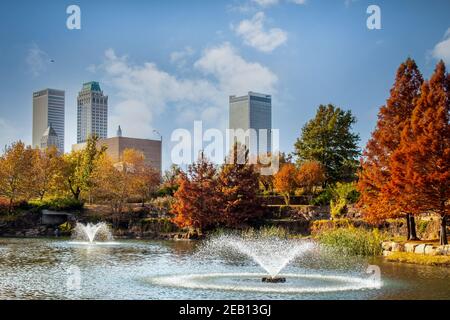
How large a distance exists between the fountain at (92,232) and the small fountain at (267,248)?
374 inches

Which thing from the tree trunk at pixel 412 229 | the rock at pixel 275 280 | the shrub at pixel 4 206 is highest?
the shrub at pixel 4 206

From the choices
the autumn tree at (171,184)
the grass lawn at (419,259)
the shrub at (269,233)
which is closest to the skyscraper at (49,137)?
the autumn tree at (171,184)

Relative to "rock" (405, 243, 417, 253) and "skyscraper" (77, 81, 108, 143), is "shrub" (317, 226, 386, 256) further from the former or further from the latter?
"skyscraper" (77, 81, 108, 143)

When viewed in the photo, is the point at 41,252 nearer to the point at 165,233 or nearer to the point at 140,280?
the point at 140,280

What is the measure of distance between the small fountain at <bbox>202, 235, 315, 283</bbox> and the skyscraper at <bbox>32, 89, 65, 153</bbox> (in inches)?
3403

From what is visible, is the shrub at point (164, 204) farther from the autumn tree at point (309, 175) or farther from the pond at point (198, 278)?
the pond at point (198, 278)

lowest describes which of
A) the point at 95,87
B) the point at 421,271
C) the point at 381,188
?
the point at 421,271

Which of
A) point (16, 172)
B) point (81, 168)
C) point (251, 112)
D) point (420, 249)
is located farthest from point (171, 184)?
point (251, 112)

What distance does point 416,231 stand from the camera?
114 feet

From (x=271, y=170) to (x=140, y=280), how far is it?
38.2 m

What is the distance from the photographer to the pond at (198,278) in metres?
17.8

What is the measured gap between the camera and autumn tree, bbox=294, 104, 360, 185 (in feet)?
179
